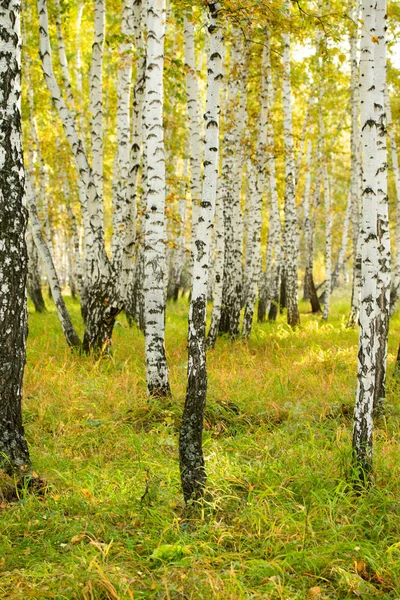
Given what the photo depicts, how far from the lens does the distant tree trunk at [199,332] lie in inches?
180

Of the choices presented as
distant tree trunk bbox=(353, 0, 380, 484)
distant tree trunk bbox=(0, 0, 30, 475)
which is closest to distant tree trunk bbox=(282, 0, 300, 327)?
distant tree trunk bbox=(353, 0, 380, 484)

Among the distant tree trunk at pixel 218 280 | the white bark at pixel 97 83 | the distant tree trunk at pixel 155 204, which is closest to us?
the distant tree trunk at pixel 155 204

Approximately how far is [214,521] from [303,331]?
893cm

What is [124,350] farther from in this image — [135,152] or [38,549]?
[38,549]

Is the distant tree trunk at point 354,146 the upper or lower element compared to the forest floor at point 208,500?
upper

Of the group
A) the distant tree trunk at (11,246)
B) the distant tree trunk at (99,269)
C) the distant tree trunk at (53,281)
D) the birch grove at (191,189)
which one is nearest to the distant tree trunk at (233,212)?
the birch grove at (191,189)

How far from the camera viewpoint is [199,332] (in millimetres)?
4699

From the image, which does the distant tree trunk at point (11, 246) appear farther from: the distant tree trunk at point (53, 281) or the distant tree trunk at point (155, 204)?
the distant tree trunk at point (53, 281)

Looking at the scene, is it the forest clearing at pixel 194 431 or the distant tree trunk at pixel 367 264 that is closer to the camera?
the forest clearing at pixel 194 431

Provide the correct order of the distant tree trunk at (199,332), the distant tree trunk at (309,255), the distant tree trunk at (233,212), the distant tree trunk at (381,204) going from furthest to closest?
the distant tree trunk at (309,255) < the distant tree trunk at (233,212) < the distant tree trunk at (381,204) < the distant tree trunk at (199,332)

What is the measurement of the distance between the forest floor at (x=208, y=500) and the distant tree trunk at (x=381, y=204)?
482mm

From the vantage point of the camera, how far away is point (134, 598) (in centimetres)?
338

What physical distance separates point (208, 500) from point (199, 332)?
1.43m

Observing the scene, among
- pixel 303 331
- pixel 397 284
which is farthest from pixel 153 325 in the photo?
pixel 397 284
